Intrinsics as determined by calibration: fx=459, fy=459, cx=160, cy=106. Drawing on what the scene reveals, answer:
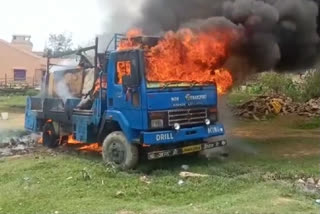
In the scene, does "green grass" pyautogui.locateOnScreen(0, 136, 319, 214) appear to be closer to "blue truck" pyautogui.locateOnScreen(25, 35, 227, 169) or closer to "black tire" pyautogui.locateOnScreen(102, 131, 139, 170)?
"black tire" pyautogui.locateOnScreen(102, 131, 139, 170)

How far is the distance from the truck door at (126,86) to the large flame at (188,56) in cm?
28

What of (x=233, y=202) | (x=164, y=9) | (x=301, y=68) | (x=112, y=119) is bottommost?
(x=233, y=202)

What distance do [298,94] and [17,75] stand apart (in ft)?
119

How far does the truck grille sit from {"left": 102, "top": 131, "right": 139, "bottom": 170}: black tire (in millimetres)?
957

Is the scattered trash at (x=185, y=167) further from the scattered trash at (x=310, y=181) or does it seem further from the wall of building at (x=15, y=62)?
the wall of building at (x=15, y=62)

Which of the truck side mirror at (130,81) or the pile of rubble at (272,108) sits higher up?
the truck side mirror at (130,81)

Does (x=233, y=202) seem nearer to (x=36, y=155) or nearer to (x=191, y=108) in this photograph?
(x=191, y=108)

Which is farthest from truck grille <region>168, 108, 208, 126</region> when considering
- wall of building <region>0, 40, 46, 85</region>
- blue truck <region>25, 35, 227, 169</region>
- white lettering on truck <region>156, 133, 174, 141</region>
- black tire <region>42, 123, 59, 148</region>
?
wall of building <region>0, 40, 46, 85</region>

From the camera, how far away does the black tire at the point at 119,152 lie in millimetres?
9117

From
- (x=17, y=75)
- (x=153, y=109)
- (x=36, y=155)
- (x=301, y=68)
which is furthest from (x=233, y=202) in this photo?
(x=17, y=75)

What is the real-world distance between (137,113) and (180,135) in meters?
0.97

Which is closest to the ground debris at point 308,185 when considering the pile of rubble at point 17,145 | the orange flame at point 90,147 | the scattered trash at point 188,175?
the scattered trash at point 188,175

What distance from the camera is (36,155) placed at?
11414mm

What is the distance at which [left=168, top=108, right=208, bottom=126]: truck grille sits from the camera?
907 centimetres
